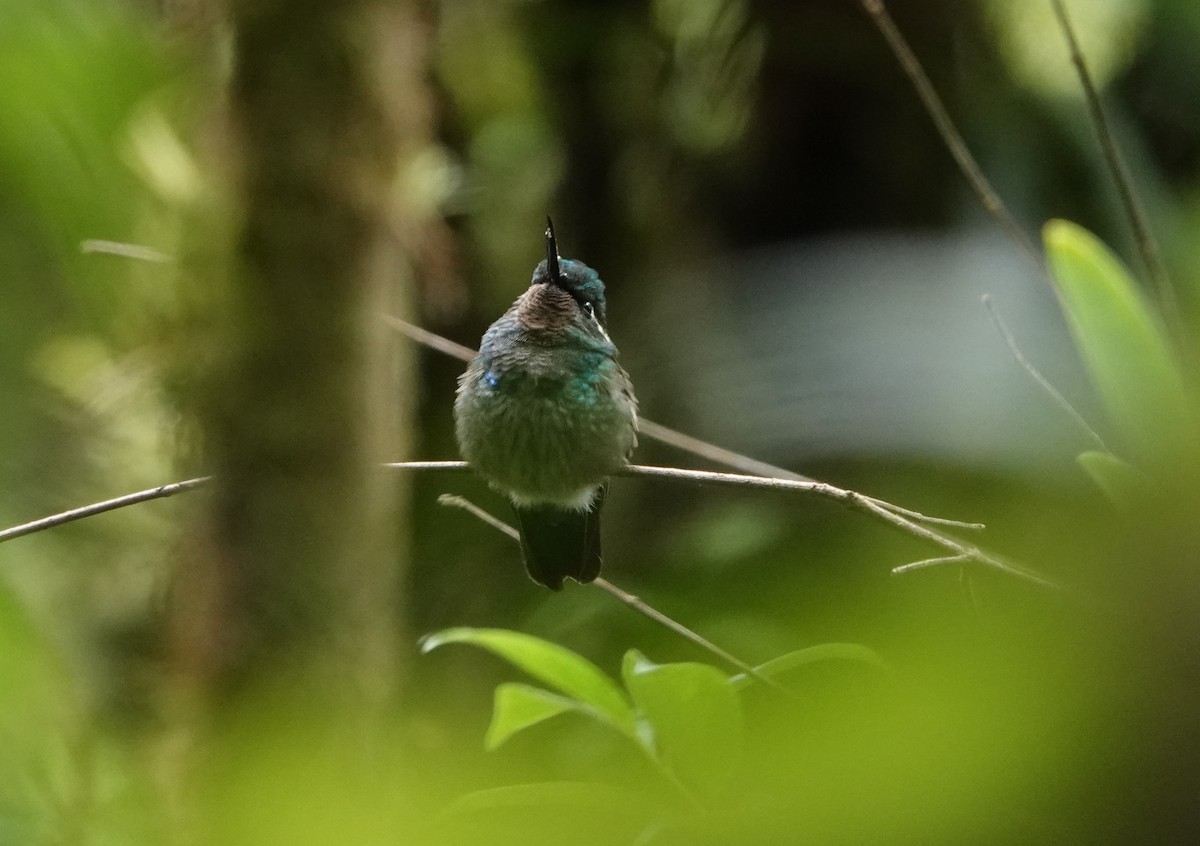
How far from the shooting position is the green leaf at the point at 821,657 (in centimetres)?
36

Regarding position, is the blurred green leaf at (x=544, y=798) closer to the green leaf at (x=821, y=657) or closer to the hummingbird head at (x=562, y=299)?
the green leaf at (x=821, y=657)

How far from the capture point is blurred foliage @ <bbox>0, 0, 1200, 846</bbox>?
26 centimetres

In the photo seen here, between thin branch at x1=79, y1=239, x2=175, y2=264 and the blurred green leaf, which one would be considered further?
thin branch at x1=79, y1=239, x2=175, y2=264

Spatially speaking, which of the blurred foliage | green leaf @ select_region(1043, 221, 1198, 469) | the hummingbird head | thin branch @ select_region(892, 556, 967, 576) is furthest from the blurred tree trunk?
green leaf @ select_region(1043, 221, 1198, 469)

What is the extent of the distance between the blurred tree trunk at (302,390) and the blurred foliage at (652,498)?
0.09 ft

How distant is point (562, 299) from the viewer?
1.23 metres

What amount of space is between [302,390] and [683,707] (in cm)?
30

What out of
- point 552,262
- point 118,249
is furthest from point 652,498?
point 118,249

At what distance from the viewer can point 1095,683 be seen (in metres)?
0.23

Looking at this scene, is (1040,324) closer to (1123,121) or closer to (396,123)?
(1123,121)

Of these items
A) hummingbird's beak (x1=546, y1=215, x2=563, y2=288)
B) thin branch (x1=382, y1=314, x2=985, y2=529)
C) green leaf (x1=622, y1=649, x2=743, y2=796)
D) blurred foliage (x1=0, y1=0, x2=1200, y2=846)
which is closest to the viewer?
blurred foliage (x1=0, y1=0, x2=1200, y2=846)

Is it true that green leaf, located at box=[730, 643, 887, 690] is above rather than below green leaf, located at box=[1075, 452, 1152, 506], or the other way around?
below

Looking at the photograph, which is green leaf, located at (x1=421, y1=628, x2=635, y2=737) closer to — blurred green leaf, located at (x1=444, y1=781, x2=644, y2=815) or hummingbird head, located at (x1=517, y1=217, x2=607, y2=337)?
blurred green leaf, located at (x1=444, y1=781, x2=644, y2=815)

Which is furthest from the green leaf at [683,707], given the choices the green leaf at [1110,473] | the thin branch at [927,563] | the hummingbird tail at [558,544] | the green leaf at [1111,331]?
the hummingbird tail at [558,544]
